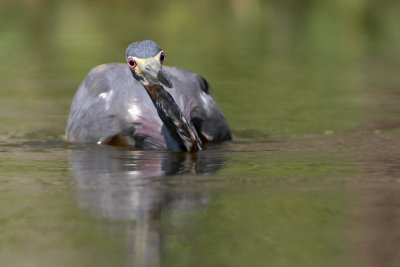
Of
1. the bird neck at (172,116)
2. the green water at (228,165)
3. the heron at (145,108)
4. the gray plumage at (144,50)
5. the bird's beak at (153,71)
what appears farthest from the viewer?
the bird neck at (172,116)

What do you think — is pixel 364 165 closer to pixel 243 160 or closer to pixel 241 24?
pixel 243 160

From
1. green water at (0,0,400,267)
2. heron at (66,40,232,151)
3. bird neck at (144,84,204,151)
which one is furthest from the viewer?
bird neck at (144,84,204,151)

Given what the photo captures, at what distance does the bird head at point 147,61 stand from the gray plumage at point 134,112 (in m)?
0.60

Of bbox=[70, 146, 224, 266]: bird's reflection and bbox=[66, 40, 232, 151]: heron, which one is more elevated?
bbox=[66, 40, 232, 151]: heron

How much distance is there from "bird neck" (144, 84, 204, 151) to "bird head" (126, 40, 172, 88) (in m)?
0.16

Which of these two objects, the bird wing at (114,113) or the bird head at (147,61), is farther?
the bird wing at (114,113)

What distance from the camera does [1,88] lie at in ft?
46.8

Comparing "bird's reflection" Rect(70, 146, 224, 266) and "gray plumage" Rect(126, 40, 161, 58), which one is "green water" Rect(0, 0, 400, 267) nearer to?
"bird's reflection" Rect(70, 146, 224, 266)

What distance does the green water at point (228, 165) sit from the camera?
257 inches

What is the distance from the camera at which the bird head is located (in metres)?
9.79

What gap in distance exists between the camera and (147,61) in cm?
983

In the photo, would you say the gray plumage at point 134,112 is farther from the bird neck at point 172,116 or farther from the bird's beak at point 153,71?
the bird's beak at point 153,71

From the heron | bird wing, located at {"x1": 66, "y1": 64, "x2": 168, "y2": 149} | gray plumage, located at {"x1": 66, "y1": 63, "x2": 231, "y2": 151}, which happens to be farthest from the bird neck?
bird wing, located at {"x1": 66, "y1": 64, "x2": 168, "y2": 149}

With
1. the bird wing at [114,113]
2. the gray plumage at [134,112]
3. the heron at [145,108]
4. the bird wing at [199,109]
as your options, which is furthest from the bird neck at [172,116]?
the bird wing at [199,109]
